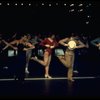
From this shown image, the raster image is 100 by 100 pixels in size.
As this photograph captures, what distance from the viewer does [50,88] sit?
630 inches

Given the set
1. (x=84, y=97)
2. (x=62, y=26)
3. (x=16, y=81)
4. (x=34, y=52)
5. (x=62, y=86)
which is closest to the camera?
(x=84, y=97)

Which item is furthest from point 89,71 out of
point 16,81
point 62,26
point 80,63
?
point 62,26

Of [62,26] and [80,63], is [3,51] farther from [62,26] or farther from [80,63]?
[62,26]

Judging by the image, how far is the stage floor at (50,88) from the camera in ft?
46.8

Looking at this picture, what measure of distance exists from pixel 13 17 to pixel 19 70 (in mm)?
31191

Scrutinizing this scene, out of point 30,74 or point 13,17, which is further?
point 13,17

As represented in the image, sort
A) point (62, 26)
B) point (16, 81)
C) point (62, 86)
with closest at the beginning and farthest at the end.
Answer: point (62, 86) → point (16, 81) → point (62, 26)

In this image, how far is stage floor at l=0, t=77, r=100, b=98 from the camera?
14.3m

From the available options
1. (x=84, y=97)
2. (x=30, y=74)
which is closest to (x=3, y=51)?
(x=30, y=74)

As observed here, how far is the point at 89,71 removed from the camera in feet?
74.7

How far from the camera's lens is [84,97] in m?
13.6

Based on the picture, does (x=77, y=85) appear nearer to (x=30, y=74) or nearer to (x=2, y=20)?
(x=30, y=74)

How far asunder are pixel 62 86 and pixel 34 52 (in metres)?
9.34

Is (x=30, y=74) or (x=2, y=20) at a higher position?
(x=2, y=20)
